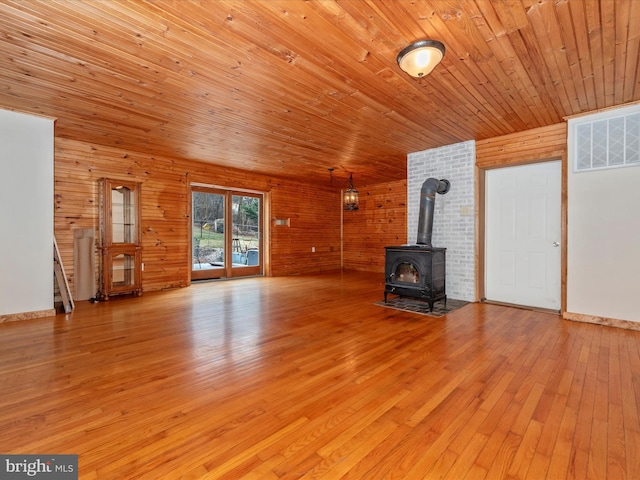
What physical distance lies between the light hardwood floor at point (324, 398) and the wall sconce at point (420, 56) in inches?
95.7

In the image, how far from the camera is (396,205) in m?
8.50

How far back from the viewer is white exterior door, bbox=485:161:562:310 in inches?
171

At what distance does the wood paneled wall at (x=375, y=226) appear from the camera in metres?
8.45

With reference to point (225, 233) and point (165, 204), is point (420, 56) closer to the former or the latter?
point (165, 204)

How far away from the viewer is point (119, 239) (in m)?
5.27

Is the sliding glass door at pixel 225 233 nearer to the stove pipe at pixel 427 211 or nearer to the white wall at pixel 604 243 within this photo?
the stove pipe at pixel 427 211

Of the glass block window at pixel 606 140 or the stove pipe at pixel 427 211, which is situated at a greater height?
the glass block window at pixel 606 140

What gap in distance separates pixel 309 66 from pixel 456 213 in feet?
11.3

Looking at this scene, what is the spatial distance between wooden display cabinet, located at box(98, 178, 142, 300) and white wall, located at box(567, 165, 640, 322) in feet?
21.6

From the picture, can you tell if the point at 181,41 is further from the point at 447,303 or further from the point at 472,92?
the point at 447,303

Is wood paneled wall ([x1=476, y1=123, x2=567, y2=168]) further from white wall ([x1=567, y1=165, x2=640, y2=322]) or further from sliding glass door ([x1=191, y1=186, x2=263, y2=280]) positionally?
sliding glass door ([x1=191, y1=186, x2=263, y2=280])

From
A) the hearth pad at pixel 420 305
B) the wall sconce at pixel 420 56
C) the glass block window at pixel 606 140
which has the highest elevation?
the wall sconce at pixel 420 56

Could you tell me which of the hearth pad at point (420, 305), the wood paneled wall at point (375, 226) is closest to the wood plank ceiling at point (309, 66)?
the hearth pad at point (420, 305)

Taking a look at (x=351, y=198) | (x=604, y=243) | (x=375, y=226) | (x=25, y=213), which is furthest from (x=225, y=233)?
(x=604, y=243)
